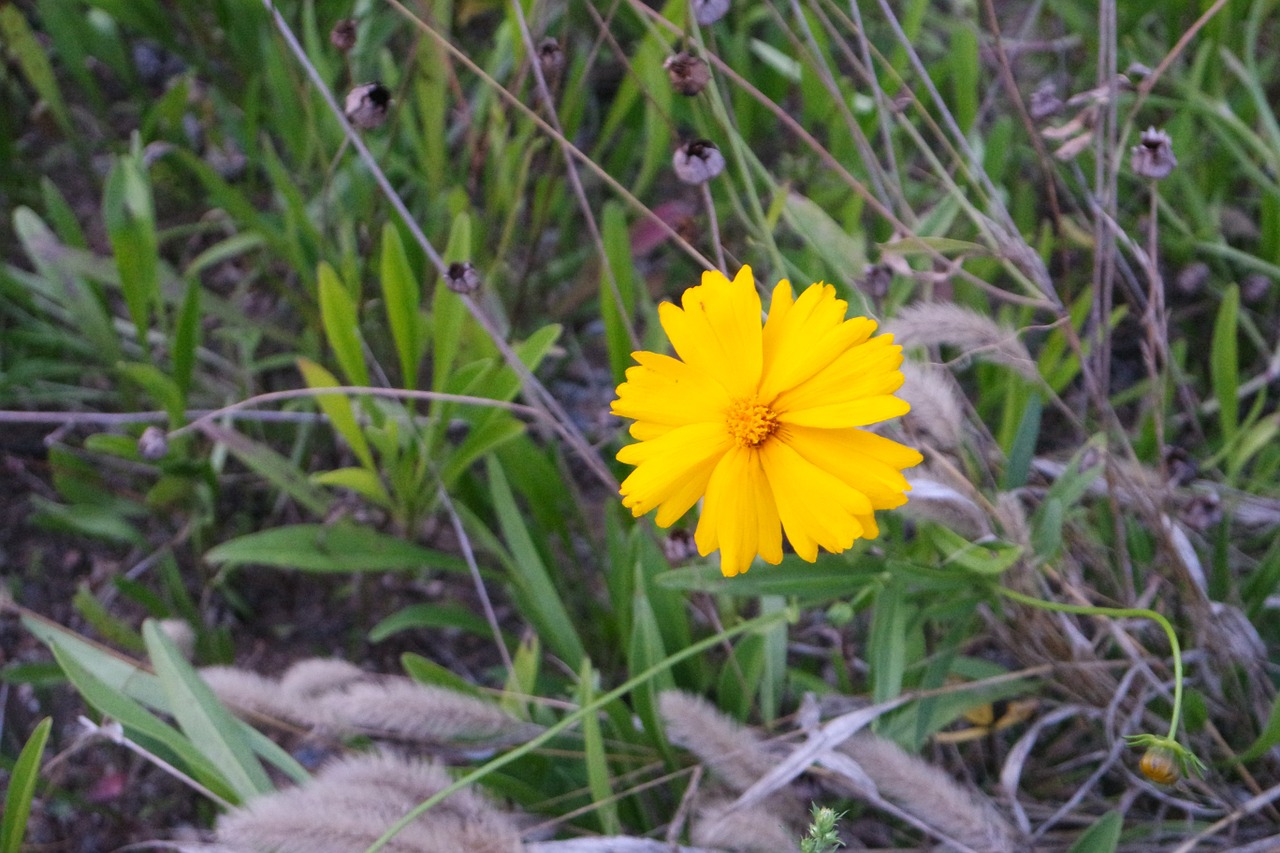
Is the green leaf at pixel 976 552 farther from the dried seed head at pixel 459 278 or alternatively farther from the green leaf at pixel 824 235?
the dried seed head at pixel 459 278

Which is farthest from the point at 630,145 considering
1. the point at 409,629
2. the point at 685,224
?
the point at 409,629

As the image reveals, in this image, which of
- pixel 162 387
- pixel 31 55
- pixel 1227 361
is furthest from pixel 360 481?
pixel 1227 361

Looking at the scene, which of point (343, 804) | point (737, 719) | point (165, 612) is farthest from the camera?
point (165, 612)

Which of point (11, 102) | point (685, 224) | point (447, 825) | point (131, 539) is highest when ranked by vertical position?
point (11, 102)

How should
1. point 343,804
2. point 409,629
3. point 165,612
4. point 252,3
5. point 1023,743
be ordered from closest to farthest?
point 343,804 < point 1023,743 < point 165,612 < point 409,629 < point 252,3

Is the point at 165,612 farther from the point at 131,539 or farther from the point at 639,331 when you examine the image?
the point at 639,331

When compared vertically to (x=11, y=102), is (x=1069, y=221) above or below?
below

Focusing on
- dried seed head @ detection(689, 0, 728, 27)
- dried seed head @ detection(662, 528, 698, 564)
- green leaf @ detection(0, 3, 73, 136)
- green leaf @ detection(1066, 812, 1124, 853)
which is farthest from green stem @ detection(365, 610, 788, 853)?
green leaf @ detection(0, 3, 73, 136)

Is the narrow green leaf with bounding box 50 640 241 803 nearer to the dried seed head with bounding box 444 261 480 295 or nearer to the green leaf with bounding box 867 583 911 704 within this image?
the dried seed head with bounding box 444 261 480 295

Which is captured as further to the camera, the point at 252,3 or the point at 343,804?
the point at 252,3
